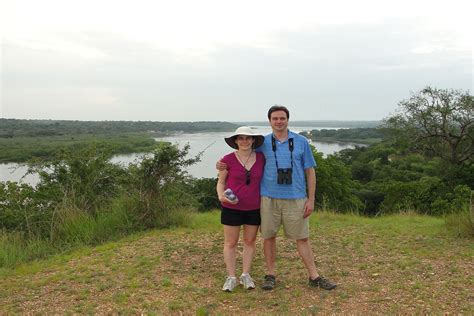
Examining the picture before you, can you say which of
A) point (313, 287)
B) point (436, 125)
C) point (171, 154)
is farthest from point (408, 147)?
point (313, 287)

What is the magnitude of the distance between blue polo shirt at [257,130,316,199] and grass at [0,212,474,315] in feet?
2.91

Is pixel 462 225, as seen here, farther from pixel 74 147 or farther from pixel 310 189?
pixel 74 147

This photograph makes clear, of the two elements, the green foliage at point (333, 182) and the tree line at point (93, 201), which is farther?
the green foliage at point (333, 182)

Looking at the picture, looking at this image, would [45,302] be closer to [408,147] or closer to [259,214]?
[259,214]

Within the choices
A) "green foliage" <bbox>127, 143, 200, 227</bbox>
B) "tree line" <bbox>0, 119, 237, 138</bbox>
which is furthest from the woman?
"tree line" <bbox>0, 119, 237, 138</bbox>

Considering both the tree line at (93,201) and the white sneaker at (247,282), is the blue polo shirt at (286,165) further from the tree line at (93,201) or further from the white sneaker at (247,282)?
the tree line at (93,201)

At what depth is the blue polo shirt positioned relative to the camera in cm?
366

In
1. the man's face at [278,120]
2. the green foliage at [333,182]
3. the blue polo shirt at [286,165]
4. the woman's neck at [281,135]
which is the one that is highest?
the man's face at [278,120]

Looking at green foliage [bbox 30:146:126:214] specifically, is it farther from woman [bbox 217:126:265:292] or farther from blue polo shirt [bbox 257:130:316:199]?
blue polo shirt [bbox 257:130:316:199]

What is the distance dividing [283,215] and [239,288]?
0.80 m

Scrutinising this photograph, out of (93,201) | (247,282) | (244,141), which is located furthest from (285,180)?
(93,201)

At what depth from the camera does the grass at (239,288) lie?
11.7 ft

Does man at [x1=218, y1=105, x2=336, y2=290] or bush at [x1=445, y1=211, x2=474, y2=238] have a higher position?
man at [x1=218, y1=105, x2=336, y2=290]

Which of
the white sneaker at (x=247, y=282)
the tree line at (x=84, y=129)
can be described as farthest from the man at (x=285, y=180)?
the tree line at (x=84, y=129)
